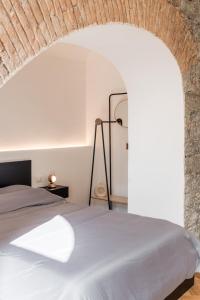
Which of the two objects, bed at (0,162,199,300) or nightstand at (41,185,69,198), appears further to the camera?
nightstand at (41,185,69,198)

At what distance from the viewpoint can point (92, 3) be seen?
5.94 feet

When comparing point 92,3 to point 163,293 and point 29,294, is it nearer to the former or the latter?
point 29,294

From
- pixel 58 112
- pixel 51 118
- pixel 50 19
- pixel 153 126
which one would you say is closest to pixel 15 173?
pixel 51 118

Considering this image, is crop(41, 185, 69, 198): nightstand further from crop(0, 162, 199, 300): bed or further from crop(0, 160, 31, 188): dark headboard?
crop(0, 162, 199, 300): bed

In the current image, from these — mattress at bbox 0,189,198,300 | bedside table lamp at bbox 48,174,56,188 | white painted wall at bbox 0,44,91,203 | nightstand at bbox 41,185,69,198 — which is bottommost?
mattress at bbox 0,189,198,300

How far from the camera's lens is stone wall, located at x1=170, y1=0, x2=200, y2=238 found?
9.48ft

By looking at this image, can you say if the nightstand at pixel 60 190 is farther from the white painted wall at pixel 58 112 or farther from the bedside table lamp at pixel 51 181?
the white painted wall at pixel 58 112

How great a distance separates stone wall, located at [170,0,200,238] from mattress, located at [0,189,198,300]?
575 millimetres

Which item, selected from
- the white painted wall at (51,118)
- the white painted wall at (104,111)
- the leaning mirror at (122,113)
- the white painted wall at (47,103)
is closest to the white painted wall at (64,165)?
the white painted wall at (51,118)

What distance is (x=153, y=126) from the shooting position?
3.06m

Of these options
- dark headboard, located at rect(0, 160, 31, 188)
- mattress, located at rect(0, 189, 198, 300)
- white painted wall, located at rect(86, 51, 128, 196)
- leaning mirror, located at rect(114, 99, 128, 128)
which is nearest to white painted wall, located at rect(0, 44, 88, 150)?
white painted wall, located at rect(86, 51, 128, 196)

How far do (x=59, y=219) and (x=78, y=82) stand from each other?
260cm

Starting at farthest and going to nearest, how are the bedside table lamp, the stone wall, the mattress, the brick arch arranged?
the bedside table lamp < the stone wall < the mattress < the brick arch

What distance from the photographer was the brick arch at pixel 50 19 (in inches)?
53.5
